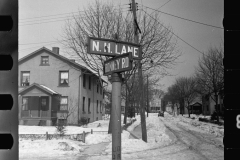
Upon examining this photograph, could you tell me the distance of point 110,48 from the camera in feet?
12.7

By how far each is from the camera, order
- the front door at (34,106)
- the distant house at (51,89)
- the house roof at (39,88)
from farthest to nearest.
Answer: the front door at (34,106)
the house roof at (39,88)
the distant house at (51,89)

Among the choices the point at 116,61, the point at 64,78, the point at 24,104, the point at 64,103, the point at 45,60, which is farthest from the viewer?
the point at 64,103

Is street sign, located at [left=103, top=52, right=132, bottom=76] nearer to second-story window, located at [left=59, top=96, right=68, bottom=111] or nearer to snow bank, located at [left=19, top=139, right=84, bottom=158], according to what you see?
snow bank, located at [left=19, top=139, right=84, bottom=158]

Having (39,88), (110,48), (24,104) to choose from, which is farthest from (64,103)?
(110,48)

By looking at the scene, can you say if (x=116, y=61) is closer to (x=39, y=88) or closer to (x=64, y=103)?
(x=39, y=88)

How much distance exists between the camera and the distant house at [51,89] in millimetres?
23609

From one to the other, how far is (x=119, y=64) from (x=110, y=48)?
10.8 inches

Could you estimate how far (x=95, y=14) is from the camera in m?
17.2

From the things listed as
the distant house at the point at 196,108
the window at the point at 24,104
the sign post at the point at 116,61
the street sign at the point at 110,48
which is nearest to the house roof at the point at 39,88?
the window at the point at 24,104

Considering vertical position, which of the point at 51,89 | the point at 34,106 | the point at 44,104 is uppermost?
the point at 51,89

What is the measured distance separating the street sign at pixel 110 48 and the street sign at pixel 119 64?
0.41ft

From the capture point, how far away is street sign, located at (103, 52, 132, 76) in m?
3.71

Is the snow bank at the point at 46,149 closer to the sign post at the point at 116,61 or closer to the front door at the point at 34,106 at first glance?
the sign post at the point at 116,61
